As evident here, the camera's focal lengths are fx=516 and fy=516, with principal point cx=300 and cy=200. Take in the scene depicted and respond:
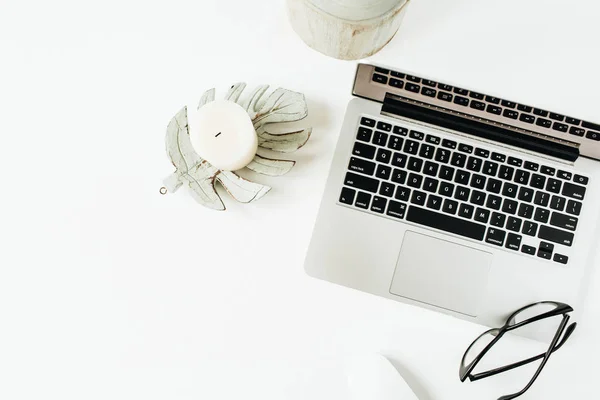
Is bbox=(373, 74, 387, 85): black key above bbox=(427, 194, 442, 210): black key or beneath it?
above

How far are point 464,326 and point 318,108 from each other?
0.35 m

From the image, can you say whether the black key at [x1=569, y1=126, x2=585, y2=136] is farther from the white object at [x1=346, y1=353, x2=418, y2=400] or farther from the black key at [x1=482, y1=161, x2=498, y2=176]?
the white object at [x1=346, y1=353, x2=418, y2=400]

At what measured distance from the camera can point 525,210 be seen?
0.67 m

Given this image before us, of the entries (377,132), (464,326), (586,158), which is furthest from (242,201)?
(586,158)

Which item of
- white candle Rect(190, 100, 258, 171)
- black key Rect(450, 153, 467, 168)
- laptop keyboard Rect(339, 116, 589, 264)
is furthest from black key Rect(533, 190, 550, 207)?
white candle Rect(190, 100, 258, 171)

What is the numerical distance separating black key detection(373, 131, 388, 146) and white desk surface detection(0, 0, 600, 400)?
0.06 meters

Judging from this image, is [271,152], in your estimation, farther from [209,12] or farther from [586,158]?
[586,158]

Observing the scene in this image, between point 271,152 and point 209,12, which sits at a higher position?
point 209,12

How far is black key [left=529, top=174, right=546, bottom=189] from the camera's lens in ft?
2.19

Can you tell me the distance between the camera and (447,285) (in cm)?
67

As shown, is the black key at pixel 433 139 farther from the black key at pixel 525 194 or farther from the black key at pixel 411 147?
the black key at pixel 525 194

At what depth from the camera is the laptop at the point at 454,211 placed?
0.66 m

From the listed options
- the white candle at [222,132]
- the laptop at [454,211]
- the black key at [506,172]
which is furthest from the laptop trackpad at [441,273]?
the white candle at [222,132]

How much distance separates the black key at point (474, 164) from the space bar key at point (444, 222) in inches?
2.7
